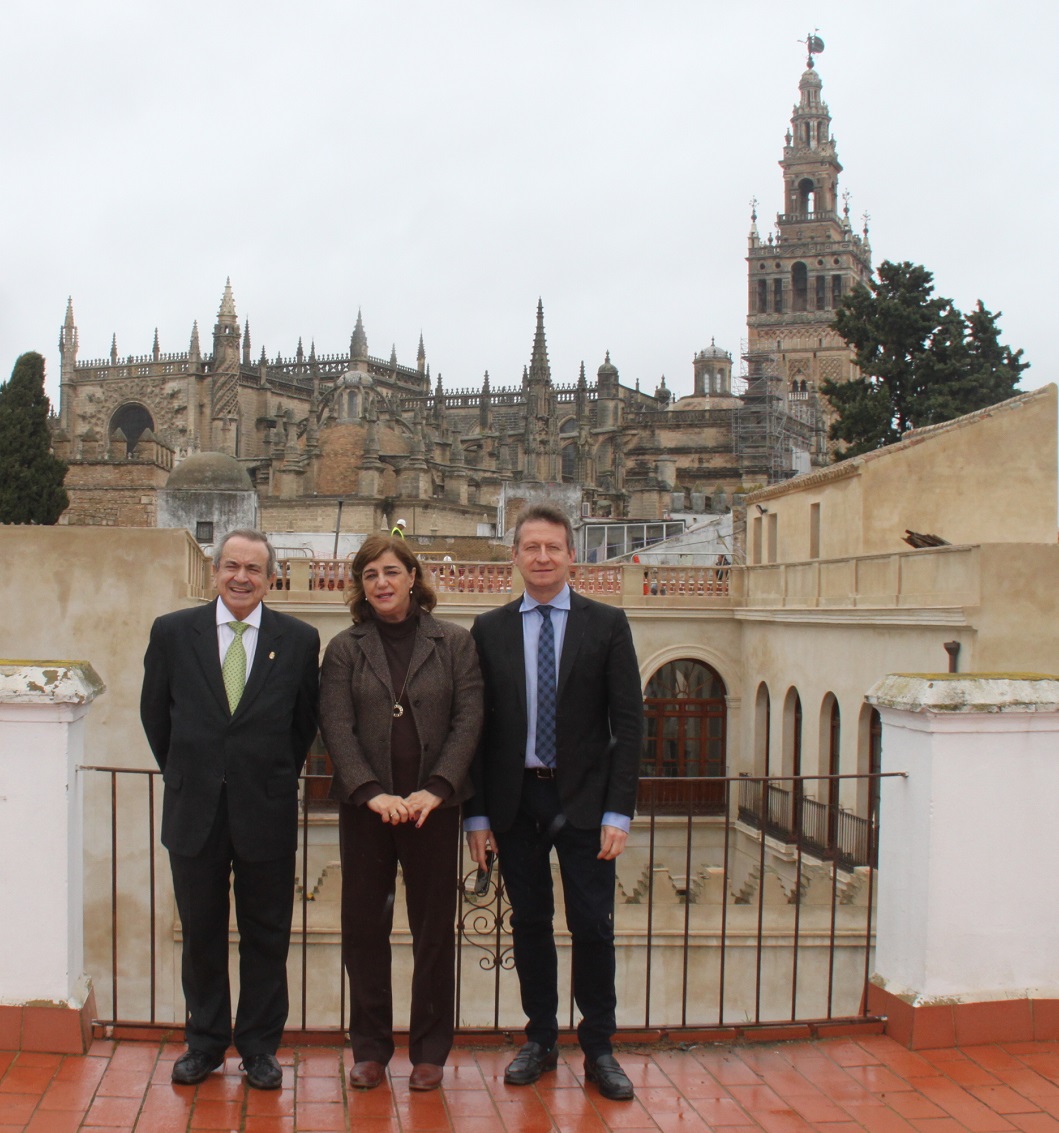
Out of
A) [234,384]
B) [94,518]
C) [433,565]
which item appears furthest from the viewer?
[234,384]

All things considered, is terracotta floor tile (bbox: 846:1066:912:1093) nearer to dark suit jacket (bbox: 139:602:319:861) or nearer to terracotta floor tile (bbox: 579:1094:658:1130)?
terracotta floor tile (bbox: 579:1094:658:1130)

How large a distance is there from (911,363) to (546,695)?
32.5 meters

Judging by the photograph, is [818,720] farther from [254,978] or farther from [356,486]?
[356,486]

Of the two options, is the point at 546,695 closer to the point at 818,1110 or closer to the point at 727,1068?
the point at 727,1068

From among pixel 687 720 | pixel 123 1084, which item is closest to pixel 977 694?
pixel 123 1084

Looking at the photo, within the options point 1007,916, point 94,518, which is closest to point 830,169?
point 94,518

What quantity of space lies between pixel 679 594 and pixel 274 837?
1877cm

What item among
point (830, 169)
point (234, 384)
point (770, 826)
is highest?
point (830, 169)

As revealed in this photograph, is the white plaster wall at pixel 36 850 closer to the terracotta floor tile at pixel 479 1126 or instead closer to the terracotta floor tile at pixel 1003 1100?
the terracotta floor tile at pixel 479 1126

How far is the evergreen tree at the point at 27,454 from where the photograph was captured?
111ft

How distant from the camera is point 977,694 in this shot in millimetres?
5328

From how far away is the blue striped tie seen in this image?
16.2ft

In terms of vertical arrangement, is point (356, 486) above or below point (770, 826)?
above

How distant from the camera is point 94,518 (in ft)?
134
